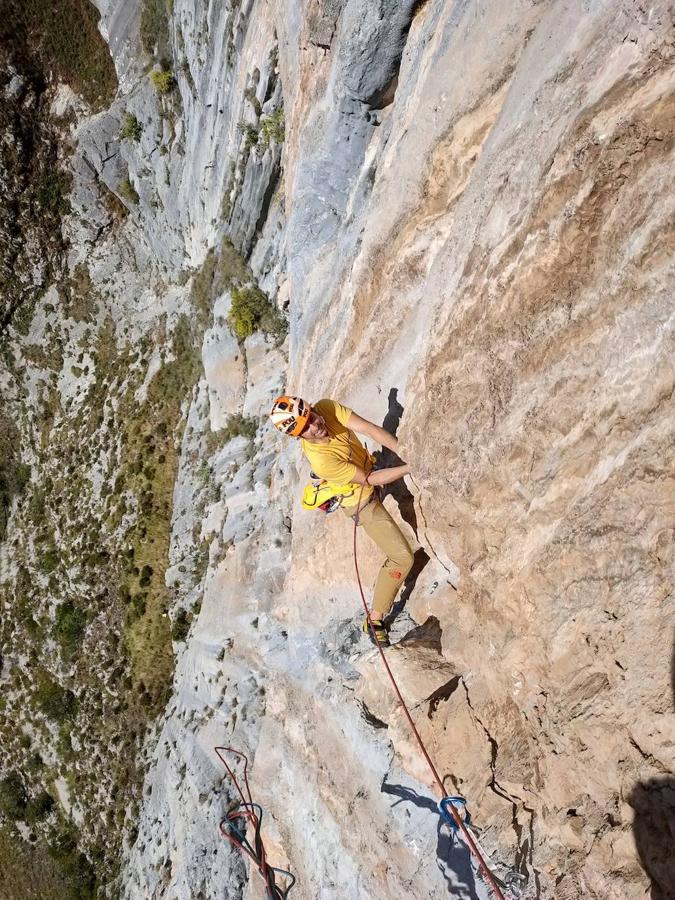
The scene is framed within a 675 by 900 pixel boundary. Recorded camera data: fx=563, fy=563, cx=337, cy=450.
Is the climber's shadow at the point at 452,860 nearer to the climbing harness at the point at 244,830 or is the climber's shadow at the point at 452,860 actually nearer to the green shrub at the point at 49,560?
the climbing harness at the point at 244,830

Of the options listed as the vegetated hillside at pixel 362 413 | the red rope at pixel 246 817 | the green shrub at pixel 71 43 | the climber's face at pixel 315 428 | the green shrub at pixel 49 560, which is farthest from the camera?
the green shrub at pixel 71 43

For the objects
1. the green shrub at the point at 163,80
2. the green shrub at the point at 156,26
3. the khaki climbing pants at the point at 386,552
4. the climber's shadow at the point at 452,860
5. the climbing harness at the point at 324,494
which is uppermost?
the green shrub at the point at 156,26

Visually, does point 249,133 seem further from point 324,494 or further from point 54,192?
point 54,192

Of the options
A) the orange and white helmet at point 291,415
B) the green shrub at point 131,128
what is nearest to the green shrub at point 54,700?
the orange and white helmet at point 291,415

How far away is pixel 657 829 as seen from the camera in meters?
4.77

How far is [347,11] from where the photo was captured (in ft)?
31.6

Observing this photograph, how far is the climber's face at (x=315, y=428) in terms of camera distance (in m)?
7.53

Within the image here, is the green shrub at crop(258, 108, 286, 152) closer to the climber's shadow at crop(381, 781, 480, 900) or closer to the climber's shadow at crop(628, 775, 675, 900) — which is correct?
the climber's shadow at crop(381, 781, 480, 900)

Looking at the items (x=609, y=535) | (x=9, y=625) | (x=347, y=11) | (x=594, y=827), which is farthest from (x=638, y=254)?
(x=9, y=625)

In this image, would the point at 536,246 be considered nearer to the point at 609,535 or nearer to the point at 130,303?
the point at 609,535

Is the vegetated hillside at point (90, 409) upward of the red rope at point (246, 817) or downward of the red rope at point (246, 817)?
upward

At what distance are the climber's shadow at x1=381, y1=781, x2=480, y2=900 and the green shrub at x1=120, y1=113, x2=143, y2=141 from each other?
23875 millimetres

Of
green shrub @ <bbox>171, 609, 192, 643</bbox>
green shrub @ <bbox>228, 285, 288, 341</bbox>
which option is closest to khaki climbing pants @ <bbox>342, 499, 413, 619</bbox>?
green shrub @ <bbox>228, 285, 288, 341</bbox>

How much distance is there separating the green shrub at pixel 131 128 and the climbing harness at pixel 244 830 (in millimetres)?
21706
